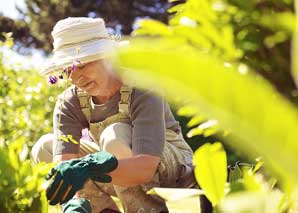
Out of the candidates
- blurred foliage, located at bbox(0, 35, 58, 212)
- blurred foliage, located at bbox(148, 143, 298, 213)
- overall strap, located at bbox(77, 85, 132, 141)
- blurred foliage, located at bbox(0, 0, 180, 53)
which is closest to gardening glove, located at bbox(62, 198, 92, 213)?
blurred foliage, located at bbox(0, 35, 58, 212)

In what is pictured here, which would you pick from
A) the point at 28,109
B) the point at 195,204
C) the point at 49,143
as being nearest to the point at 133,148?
the point at 195,204

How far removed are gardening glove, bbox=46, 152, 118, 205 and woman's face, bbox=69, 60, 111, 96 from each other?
529 millimetres

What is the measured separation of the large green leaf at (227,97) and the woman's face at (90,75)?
2302 mm

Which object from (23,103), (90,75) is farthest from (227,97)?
(23,103)

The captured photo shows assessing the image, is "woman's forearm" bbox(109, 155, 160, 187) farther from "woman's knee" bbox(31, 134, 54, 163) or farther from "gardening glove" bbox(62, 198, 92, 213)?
"woman's knee" bbox(31, 134, 54, 163)

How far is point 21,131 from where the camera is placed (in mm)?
3514

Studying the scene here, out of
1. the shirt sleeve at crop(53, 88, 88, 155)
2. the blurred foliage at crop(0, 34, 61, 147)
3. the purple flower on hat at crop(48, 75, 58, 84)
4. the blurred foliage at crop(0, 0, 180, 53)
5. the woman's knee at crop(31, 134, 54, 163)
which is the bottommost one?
the blurred foliage at crop(0, 0, 180, 53)

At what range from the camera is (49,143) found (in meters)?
3.30

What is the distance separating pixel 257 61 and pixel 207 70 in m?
0.54

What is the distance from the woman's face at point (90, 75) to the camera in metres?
2.83

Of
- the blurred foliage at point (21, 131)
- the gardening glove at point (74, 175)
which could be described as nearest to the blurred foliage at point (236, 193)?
the blurred foliage at point (21, 131)

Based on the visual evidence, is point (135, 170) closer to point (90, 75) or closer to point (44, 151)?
point (90, 75)

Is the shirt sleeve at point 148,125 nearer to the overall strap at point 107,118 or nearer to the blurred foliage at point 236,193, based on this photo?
the overall strap at point 107,118

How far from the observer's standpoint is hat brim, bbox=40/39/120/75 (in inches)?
111
